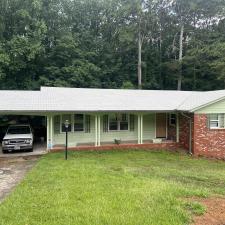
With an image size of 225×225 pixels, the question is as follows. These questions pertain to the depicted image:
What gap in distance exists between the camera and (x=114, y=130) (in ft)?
65.1

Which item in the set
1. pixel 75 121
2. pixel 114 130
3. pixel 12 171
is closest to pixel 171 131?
pixel 114 130

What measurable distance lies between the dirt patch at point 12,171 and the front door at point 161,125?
935 centimetres

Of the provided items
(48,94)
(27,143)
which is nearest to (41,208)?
(27,143)

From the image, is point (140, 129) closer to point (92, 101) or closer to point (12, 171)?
point (92, 101)

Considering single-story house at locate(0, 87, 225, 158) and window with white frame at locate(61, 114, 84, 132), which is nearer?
single-story house at locate(0, 87, 225, 158)

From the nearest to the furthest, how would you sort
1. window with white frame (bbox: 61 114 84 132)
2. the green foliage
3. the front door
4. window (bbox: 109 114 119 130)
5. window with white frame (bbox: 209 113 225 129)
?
the green foliage → window with white frame (bbox: 209 113 225 129) → window with white frame (bbox: 61 114 84 132) → window (bbox: 109 114 119 130) → the front door

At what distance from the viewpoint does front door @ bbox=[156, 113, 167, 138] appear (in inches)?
825

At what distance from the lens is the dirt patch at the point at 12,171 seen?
916cm

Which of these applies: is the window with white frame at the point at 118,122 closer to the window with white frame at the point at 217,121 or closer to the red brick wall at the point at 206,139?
the red brick wall at the point at 206,139

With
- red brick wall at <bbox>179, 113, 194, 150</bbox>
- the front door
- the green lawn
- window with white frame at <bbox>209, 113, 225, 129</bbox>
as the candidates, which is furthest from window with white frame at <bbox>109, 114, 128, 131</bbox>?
the green lawn

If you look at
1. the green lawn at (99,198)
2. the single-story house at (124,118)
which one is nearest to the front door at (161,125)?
the single-story house at (124,118)

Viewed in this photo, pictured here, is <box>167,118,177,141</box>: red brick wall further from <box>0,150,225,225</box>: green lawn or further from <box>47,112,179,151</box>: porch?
<box>0,150,225,225</box>: green lawn

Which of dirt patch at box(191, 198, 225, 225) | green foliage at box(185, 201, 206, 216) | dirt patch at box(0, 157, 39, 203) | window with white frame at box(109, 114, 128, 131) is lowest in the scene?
dirt patch at box(0, 157, 39, 203)

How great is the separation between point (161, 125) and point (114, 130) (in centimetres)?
363
